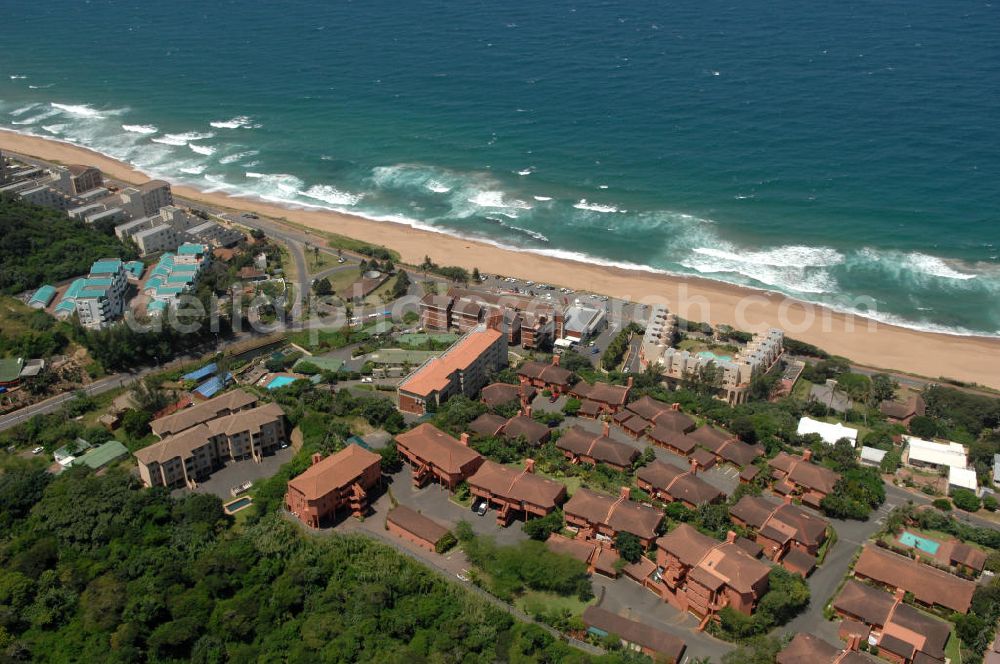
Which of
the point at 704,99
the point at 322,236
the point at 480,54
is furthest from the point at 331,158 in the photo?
the point at 704,99

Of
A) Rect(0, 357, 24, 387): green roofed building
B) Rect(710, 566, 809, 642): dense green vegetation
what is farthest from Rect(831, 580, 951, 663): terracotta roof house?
Rect(0, 357, 24, 387): green roofed building

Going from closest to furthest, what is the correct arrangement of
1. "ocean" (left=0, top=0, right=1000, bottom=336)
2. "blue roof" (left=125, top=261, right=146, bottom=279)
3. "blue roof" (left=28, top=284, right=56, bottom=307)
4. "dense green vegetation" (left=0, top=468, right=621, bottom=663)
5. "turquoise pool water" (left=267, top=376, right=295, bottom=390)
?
"dense green vegetation" (left=0, top=468, right=621, bottom=663), "turquoise pool water" (left=267, top=376, right=295, bottom=390), "blue roof" (left=28, top=284, right=56, bottom=307), "blue roof" (left=125, top=261, right=146, bottom=279), "ocean" (left=0, top=0, right=1000, bottom=336)

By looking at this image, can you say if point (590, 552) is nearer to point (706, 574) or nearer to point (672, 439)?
point (706, 574)

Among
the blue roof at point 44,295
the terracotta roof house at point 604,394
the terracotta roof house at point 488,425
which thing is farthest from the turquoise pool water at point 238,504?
the blue roof at point 44,295

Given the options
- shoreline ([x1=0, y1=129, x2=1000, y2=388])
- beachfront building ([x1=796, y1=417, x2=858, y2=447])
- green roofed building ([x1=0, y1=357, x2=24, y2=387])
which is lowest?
shoreline ([x1=0, y1=129, x2=1000, y2=388])

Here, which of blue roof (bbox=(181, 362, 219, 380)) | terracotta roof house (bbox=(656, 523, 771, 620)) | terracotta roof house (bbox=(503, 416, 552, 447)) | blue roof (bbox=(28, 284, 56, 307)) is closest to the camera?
terracotta roof house (bbox=(656, 523, 771, 620))

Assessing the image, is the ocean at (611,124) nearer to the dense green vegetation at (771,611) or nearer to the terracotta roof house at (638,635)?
the dense green vegetation at (771,611)

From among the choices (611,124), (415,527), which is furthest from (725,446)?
(611,124)

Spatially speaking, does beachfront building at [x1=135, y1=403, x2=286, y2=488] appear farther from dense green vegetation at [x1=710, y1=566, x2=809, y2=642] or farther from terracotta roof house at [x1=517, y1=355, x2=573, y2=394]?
dense green vegetation at [x1=710, y1=566, x2=809, y2=642]
